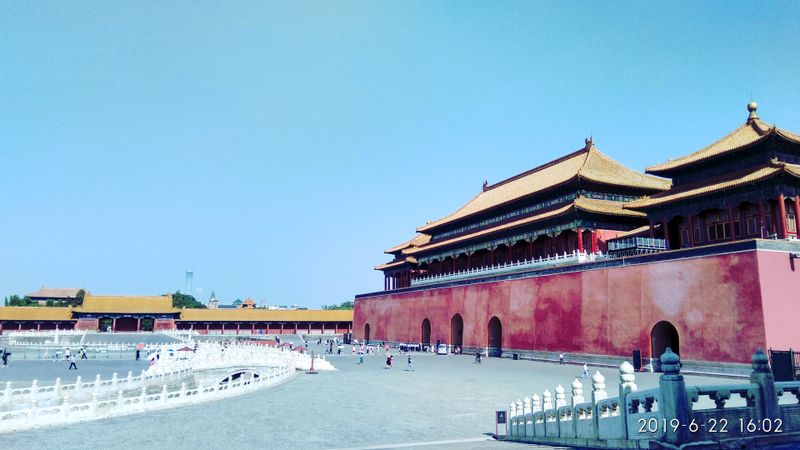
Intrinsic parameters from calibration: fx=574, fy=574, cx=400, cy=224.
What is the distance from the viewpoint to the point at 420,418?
14234 millimetres

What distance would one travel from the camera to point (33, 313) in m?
62.3

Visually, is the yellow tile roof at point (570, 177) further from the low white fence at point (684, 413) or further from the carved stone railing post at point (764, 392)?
the carved stone railing post at point (764, 392)

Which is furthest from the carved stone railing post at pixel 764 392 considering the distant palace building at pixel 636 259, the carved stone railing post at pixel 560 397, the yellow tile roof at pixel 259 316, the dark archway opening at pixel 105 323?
the dark archway opening at pixel 105 323

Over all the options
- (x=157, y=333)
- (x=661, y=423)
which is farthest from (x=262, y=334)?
(x=661, y=423)

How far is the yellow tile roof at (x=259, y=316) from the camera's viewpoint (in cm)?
6731

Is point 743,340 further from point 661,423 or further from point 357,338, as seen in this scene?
point 357,338

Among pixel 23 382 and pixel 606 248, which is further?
pixel 606 248

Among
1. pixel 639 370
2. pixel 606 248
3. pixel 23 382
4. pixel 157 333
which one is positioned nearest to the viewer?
pixel 639 370

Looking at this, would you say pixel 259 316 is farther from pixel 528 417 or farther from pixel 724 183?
pixel 528 417

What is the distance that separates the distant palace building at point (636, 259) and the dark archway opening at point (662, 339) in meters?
0.06

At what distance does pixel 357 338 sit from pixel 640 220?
3062 centimetres

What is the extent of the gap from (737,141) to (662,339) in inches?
347

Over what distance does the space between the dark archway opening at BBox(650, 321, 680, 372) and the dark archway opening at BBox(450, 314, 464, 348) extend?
15.5 meters

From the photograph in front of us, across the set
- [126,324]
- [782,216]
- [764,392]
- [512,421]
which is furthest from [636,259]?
[126,324]
